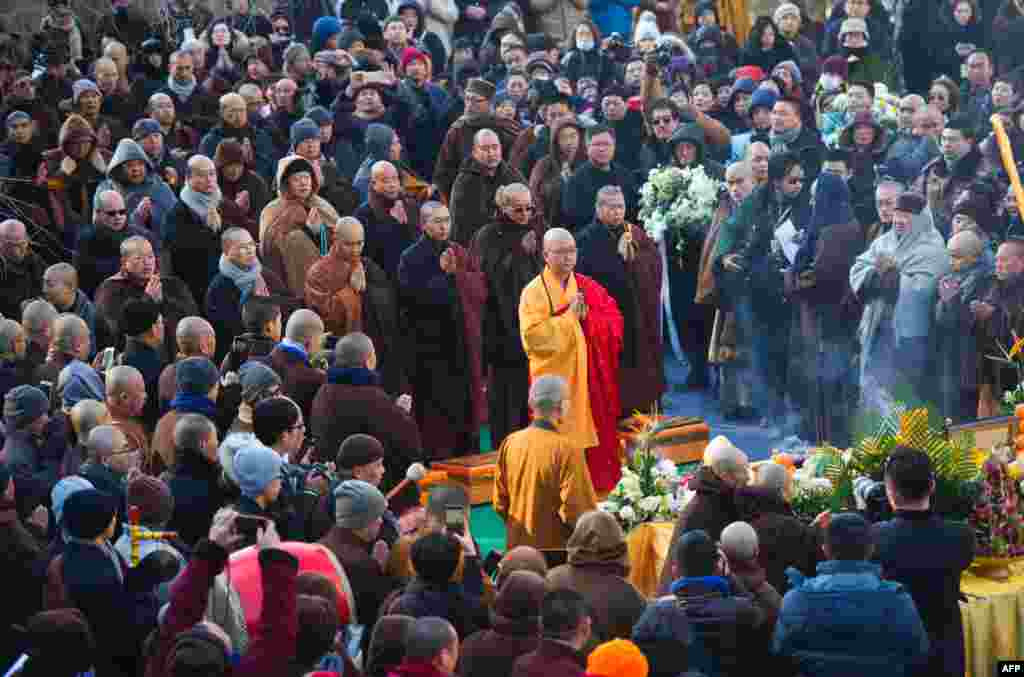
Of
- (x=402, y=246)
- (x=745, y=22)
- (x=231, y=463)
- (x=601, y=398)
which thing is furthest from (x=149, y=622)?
(x=745, y=22)

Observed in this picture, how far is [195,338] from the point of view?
14133 mm

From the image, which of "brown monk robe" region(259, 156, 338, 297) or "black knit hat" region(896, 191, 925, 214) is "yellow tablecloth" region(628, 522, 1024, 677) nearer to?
"black knit hat" region(896, 191, 925, 214)

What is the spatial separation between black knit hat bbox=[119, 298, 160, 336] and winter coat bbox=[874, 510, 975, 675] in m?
5.69

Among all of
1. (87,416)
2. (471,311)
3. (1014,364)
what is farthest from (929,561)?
(471,311)

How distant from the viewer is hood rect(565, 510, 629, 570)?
10.8 meters

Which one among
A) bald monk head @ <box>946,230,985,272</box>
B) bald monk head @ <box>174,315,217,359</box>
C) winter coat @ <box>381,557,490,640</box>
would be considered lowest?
winter coat @ <box>381,557,490,640</box>

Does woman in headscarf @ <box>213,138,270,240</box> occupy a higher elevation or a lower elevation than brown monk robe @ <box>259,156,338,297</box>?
higher

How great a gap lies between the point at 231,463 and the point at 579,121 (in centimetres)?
963

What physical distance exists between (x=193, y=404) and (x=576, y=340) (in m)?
4.00

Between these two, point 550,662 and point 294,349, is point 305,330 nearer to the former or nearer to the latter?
point 294,349

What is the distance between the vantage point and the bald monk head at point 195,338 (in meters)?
14.1

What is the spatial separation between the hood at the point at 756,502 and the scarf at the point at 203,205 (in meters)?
7.07

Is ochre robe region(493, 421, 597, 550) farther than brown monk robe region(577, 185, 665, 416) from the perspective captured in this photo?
No

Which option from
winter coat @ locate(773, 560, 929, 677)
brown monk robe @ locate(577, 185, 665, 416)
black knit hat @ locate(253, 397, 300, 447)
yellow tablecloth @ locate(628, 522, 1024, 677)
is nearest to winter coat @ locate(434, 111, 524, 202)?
brown monk robe @ locate(577, 185, 665, 416)
